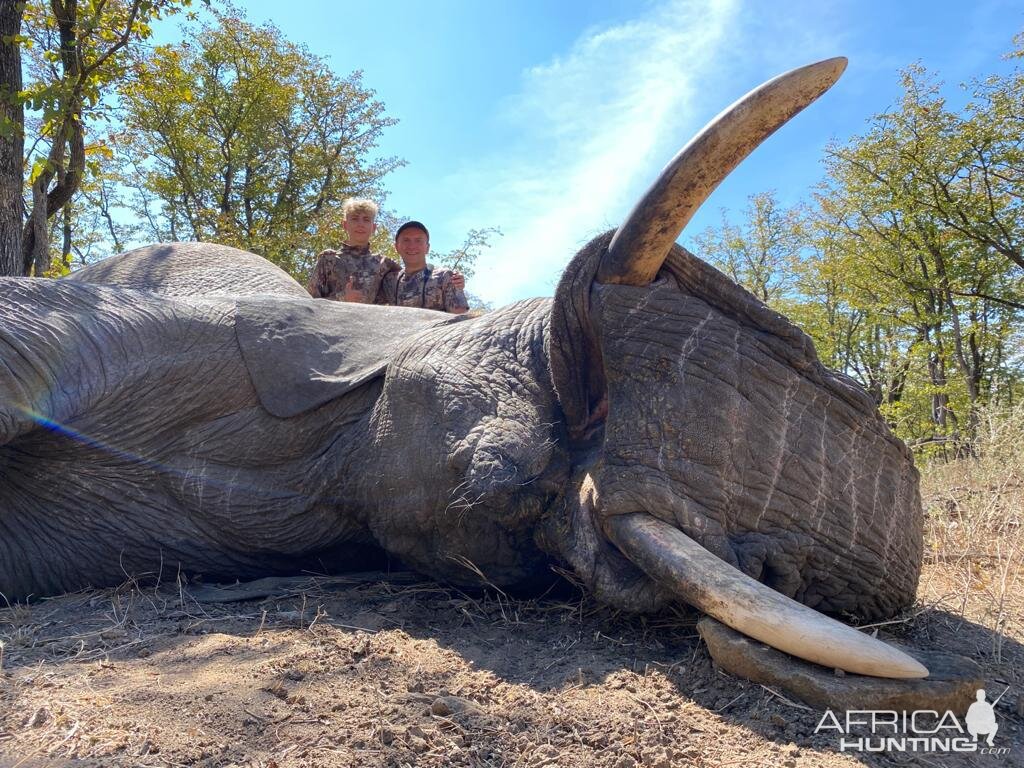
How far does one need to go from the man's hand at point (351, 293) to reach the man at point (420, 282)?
0.37 metres

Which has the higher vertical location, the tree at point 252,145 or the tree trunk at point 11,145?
the tree at point 252,145

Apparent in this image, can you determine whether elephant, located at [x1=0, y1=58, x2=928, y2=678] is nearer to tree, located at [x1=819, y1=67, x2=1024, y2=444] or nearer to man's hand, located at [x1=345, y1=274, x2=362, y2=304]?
man's hand, located at [x1=345, y1=274, x2=362, y2=304]

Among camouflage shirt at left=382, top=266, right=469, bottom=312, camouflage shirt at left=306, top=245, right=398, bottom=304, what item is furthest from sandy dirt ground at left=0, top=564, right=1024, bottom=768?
camouflage shirt at left=306, top=245, right=398, bottom=304

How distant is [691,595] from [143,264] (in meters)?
3.30

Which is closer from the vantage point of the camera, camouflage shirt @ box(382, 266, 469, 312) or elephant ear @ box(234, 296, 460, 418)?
elephant ear @ box(234, 296, 460, 418)

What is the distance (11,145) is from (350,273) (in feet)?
10.7

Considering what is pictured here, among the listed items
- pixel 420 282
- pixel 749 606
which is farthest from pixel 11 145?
A: pixel 749 606

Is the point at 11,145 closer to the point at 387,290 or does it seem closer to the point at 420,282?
the point at 387,290

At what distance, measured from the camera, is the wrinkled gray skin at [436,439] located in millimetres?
2516

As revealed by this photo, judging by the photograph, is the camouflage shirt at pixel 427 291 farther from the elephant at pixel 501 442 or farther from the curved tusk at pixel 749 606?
the curved tusk at pixel 749 606

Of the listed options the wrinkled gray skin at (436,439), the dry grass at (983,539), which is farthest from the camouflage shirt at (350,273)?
the dry grass at (983,539)

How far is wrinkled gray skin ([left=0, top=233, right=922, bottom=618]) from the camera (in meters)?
2.52

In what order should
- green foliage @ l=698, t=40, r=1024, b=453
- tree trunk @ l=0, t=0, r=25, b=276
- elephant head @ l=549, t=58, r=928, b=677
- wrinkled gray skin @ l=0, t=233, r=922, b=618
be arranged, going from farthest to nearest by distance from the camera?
green foliage @ l=698, t=40, r=1024, b=453, tree trunk @ l=0, t=0, r=25, b=276, wrinkled gray skin @ l=0, t=233, r=922, b=618, elephant head @ l=549, t=58, r=928, b=677

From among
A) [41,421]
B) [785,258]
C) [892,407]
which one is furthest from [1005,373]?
[41,421]
